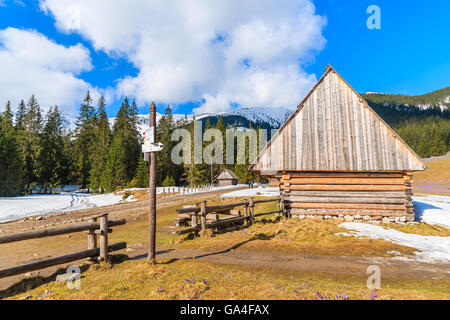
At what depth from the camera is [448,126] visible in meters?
133

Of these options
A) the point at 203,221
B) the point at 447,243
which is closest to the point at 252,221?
the point at 203,221

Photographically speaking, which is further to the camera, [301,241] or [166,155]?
[166,155]

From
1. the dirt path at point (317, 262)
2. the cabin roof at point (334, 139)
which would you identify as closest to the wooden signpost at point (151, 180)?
the dirt path at point (317, 262)

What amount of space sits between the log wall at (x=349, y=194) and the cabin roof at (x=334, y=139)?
652 millimetres

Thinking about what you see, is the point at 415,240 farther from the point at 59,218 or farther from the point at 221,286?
the point at 59,218

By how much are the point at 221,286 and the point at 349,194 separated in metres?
11.7

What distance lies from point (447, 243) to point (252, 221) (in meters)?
8.77

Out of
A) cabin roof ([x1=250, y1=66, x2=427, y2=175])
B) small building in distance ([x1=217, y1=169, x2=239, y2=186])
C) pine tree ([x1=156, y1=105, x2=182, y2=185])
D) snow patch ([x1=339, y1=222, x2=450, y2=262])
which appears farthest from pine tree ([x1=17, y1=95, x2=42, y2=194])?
snow patch ([x1=339, y1=222, x2=450, y2=262])

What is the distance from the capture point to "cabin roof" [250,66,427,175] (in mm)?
14086

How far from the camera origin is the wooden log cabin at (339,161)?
13922 millimetres

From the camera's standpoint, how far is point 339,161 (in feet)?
47.3

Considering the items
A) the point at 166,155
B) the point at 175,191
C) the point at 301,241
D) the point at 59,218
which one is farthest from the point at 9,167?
the point at 301,241

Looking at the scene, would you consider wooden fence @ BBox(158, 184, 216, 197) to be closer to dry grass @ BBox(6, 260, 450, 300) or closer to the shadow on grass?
the shadow on grass
